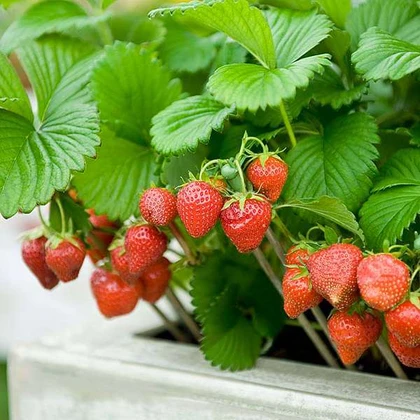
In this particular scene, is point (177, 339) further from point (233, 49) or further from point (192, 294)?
point (233, 49)

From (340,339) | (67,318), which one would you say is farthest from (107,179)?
(67,318)

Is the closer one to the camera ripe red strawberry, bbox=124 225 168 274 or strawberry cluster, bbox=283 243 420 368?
strawberry cluster, bbox=283 243 420 368

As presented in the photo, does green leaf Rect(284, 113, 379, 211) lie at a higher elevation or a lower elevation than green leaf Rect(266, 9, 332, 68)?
lower

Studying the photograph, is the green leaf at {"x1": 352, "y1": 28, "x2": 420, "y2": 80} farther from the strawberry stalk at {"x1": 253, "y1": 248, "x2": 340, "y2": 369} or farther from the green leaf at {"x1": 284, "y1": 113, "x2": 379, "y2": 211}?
the strawberry stalk at {"x1": 253, "y1": 248, "x2": 340, "y2": 369}

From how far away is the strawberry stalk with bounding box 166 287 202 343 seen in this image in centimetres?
95

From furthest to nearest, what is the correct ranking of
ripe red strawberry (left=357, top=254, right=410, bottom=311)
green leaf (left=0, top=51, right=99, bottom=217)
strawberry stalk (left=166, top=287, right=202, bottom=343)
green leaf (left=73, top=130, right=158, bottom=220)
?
strawberry stalk (left=166, top=287, right=202, bottom=343) < green leaf (left=73, top=130, right=158, bottom=220) < green leaf (left=0, top=51, right=99, bottom=217) < ripe red strawberry (left=357, top=254, right=410, bottom=311)

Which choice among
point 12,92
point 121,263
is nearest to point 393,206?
point 121,263

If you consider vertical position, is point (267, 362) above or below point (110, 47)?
below

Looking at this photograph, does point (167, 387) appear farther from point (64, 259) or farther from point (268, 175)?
point (268, 175)

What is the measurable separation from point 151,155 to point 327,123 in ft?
0.60

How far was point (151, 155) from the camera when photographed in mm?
862

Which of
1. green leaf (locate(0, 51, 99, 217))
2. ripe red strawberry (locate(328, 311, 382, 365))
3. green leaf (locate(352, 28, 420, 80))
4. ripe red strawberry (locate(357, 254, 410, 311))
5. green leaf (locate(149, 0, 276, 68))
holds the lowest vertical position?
ripe red strawberry (locate(328, 311, 382, 365))

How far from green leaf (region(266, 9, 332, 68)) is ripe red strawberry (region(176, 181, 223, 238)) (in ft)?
0.49

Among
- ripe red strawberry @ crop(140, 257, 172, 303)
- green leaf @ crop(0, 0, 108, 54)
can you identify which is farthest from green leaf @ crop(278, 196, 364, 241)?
green leaf @ crop(0, 0, 108, 54)
